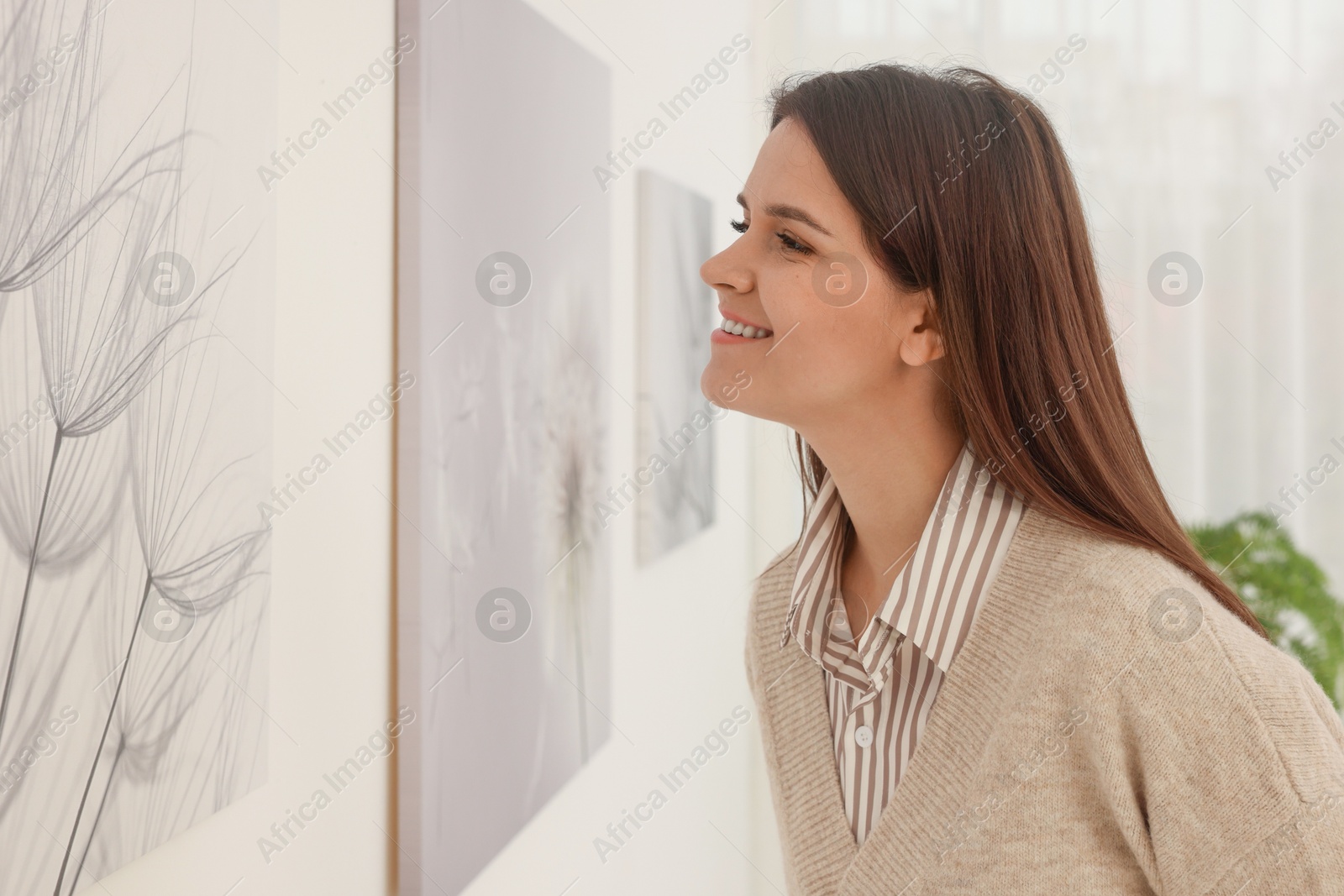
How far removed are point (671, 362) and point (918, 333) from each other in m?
1.33

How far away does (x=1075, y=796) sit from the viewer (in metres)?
0.94

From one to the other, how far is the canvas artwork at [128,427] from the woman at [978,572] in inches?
20.2

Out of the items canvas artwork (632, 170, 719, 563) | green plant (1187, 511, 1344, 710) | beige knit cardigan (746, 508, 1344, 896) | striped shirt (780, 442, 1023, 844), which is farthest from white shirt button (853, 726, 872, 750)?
green plant (1187, 511, 1344, 710)

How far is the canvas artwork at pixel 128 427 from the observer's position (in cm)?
69

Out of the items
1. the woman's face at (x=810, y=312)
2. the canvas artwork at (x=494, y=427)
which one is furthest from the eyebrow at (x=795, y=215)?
the canvas artwork at (x=494, y=427)

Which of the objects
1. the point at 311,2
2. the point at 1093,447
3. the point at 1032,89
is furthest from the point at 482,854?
the point at 1032,89

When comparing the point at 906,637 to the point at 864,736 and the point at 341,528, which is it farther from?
the point at 341,528

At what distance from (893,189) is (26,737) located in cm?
89

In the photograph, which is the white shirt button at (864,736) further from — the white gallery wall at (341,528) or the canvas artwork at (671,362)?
the canvas artwork at (671,362)

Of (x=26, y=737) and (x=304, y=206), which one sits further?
(x=304, y=206)

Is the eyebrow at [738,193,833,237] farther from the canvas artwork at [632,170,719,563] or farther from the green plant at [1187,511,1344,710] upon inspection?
the green plant at [1187,511,1344,710]

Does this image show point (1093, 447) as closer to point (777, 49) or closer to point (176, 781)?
point (176, 781)

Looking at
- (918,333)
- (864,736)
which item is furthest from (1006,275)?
(864,736)

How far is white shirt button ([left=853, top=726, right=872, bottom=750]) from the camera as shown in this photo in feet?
3.80
